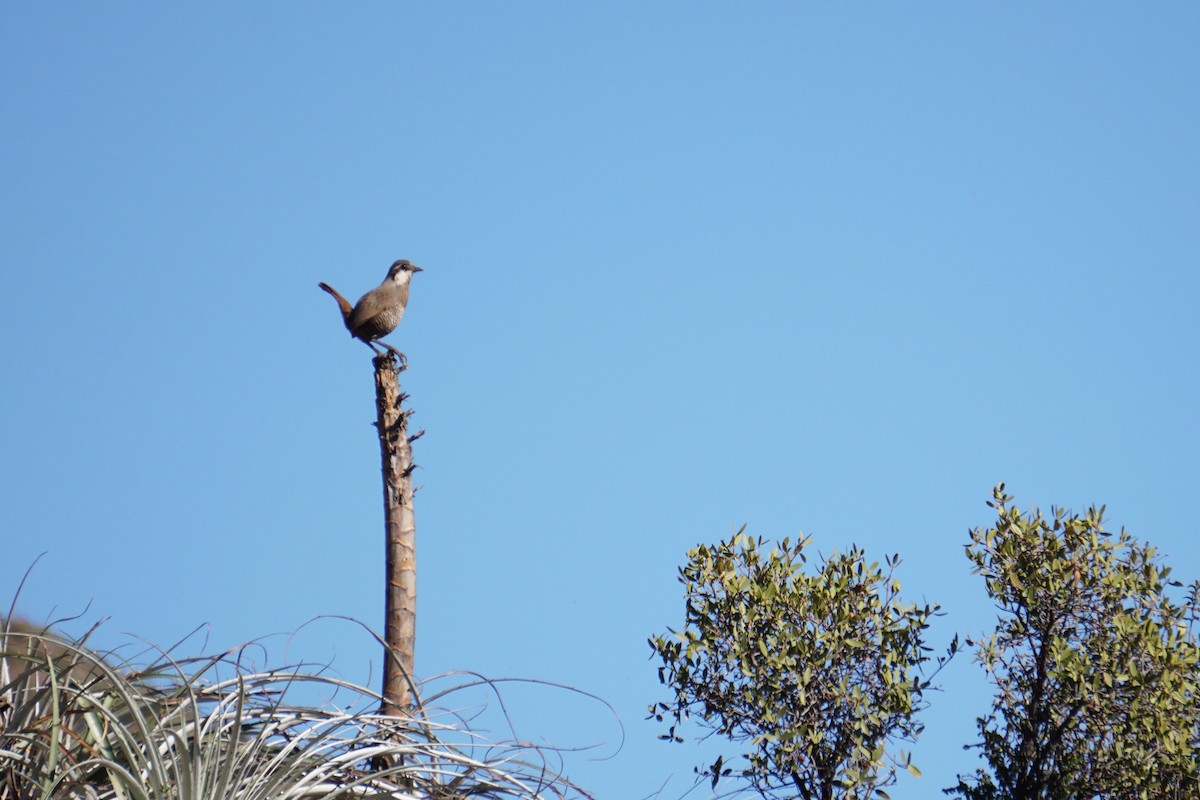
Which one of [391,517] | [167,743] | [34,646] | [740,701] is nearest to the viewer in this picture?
[167,743]

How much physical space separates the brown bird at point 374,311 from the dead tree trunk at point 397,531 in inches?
69.5

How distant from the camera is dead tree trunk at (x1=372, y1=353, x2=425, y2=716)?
8.77 meters

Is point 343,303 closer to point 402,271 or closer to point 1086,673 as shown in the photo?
point 402,271

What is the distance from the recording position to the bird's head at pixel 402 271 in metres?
12.3

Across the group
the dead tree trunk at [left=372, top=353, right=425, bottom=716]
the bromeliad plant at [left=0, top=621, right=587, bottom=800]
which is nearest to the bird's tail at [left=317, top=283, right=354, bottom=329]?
the dead tree trunk at [left=372, top=353, right=425, bottom=716]

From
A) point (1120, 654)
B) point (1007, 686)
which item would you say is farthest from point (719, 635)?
point (1120, 654)

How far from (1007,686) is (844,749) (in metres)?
1.85

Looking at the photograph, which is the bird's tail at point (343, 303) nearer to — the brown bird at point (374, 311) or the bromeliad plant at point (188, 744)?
the brown bird at point (374, 311)

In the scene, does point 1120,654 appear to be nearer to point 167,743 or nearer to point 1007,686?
point 1007,686

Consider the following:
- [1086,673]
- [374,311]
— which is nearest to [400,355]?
[374,311]

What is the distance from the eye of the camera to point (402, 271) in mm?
12453

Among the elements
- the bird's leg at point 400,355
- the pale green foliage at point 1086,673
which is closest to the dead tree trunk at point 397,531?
the bird's leg at point 400,355

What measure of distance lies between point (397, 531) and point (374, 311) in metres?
3.01

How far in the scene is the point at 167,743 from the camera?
5.77 m
